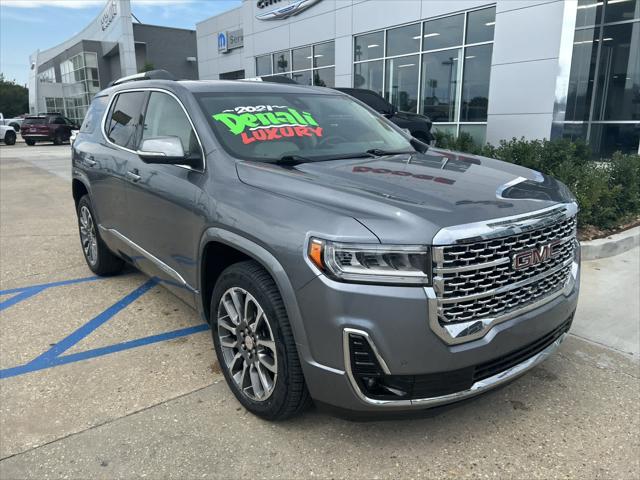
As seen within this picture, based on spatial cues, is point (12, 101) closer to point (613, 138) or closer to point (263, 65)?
point (263, 65)

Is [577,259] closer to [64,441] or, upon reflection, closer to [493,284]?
[493,284]

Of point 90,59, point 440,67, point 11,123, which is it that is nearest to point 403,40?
point 440,67

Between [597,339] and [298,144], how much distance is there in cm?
261

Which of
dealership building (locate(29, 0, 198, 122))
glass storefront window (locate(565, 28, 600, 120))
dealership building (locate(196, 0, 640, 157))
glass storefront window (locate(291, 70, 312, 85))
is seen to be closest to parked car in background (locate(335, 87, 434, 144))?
dealership building (locate(196, 0, 640, 157))

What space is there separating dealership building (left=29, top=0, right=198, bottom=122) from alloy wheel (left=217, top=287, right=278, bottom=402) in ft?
136

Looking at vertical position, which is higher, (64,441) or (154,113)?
(154,113)

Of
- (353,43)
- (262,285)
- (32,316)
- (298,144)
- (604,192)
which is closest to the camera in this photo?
(262,285)

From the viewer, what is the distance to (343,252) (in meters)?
2.18

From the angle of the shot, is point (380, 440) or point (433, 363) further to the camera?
point (380, 440)

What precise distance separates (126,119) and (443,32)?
11.7 m

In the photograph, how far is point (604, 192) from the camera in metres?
6.20

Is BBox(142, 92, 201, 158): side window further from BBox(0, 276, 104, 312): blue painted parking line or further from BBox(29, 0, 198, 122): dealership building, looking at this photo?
BBox(29, 0, 198, 122): dealership building

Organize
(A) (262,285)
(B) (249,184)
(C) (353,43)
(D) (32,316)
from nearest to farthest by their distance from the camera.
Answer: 1. (A) (262,285)
2. (B) (249,184)
3. (D) (32,316)
4. (C) (353,43)

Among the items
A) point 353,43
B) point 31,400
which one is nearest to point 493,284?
point 31,400
